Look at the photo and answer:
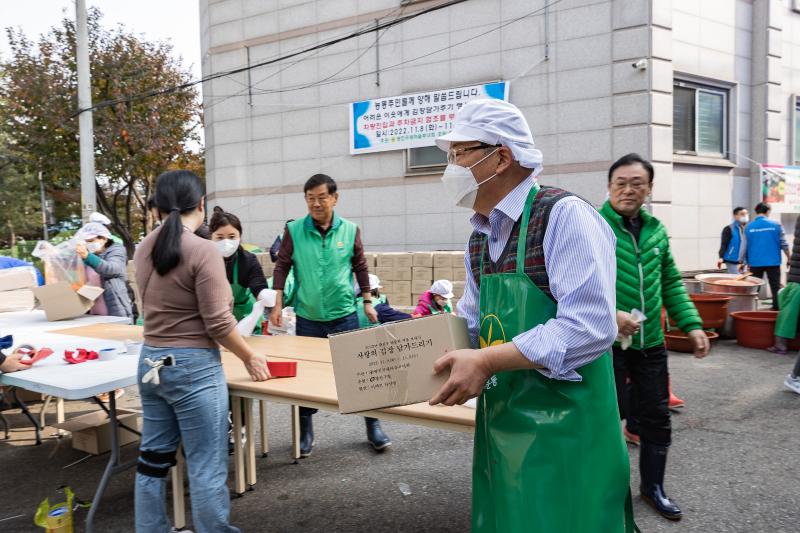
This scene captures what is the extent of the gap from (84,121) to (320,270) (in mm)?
8355

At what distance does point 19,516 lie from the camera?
3438mm

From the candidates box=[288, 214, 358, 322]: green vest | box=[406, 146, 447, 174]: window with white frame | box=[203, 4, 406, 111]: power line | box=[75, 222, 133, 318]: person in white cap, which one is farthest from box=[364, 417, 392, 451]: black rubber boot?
box=[203, 4, 406, 111]: power line

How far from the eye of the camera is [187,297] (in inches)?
98.3

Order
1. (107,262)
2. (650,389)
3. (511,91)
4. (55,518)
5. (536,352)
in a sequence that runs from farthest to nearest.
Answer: (511,91)
(107,262)
(650,389)
(55,518)
(536,352)

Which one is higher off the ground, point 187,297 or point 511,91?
point 511,91

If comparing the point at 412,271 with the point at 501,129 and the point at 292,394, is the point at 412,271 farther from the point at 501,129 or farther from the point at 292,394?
the point at 501,129

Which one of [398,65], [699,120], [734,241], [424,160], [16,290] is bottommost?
[16,290]

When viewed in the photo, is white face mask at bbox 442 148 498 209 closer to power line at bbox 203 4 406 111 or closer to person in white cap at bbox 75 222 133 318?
person in white cap at bbox 75 222 133 318

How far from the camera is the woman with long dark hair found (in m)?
2.46

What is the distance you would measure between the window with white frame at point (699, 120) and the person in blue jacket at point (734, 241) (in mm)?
A: 1314

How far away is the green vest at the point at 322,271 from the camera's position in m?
4.05

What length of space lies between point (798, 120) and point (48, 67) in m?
17.7

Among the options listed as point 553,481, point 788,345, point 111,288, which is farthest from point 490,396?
point 788,345

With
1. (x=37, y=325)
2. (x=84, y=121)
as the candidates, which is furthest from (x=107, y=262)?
(x=84, y=121)
